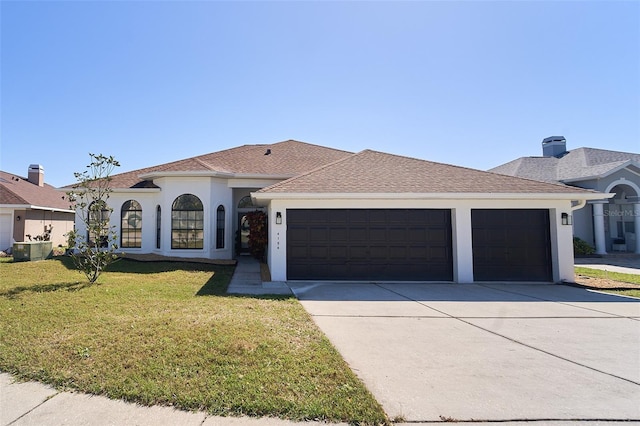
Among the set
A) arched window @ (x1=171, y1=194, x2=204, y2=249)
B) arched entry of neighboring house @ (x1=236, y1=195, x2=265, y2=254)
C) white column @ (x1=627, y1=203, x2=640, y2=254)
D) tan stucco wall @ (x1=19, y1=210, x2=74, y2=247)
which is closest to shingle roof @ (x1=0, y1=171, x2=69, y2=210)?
tan stucco wall @ (x1=19, y1=210, x2=74, y2=247)

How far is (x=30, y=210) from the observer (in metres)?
18.1

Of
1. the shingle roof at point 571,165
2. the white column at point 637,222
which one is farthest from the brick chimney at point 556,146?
the white column at point 637,222

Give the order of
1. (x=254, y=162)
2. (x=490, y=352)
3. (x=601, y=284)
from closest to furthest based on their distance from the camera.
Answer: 1. (x=490, y=352)
2. (x=601, y=284)
3. (x=254, y=162)

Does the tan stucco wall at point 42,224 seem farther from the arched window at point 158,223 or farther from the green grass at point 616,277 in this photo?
the green grass at point 616,277

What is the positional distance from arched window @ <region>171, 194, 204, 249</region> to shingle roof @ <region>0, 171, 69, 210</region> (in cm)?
1020

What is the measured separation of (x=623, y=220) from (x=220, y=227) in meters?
23.0

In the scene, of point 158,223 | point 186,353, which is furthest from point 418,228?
point 158,223

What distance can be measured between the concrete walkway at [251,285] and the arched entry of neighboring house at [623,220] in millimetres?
19991

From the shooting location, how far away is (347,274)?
34.1 feet

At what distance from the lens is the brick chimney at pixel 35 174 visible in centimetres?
2281

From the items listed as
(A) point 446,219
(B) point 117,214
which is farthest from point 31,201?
(A) point 446,219

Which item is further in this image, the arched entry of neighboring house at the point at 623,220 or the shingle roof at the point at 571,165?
the shingle roof at the point at 571,165

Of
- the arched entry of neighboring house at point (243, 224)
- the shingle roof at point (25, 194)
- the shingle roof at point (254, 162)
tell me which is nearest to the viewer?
the shingle roof at point (254, 162)

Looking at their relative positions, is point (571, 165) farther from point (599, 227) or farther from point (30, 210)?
point (30, 210)
